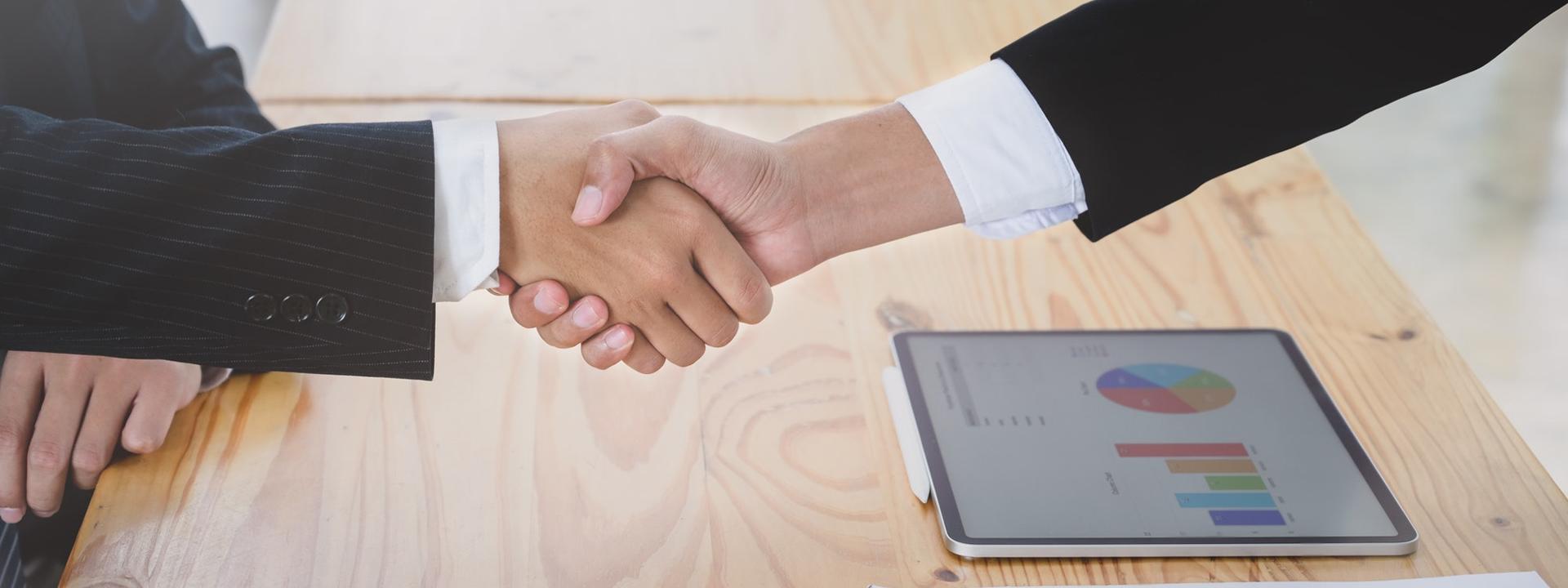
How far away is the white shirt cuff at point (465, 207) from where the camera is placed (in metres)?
0.94

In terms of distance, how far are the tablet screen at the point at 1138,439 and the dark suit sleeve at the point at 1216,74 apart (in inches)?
5.3

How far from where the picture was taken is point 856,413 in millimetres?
935

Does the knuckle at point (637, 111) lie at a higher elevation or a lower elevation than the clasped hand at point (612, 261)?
higher

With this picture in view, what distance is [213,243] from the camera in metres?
0.85

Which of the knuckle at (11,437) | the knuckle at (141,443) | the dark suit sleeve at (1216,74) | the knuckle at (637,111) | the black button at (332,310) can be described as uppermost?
the dark suit sleeve at (1216,74)

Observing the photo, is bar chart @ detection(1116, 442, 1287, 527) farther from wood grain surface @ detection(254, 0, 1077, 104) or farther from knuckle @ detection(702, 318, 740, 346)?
wood grain surface @ detection(254, 0, 1077, 104)

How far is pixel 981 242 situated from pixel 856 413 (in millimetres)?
303

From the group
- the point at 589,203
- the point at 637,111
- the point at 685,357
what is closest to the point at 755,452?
the point at 685,357

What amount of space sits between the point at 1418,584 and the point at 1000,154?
463mm

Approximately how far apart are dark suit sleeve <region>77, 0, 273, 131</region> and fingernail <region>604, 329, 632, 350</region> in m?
0.50

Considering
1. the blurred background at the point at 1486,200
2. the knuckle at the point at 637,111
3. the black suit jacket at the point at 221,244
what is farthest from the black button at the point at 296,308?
the blurred background at the point at 1486,200

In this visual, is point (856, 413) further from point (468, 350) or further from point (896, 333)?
point (468, 350)

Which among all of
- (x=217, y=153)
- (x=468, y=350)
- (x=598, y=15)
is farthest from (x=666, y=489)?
(x=598, y=15)

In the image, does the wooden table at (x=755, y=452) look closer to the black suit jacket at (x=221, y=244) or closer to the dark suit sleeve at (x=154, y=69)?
the black suit jacket at (x=221, y=244)
